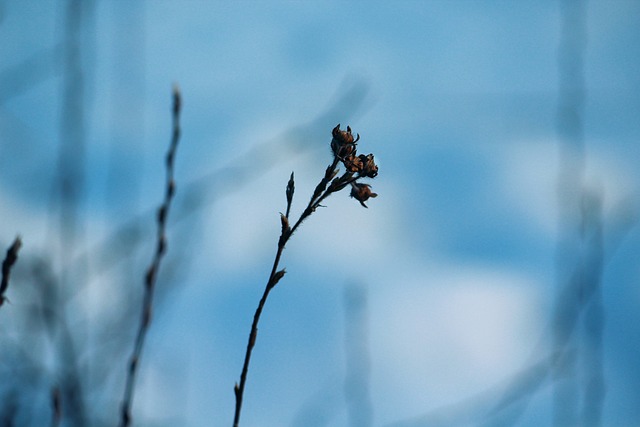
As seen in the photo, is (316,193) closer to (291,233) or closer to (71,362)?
(291,233)

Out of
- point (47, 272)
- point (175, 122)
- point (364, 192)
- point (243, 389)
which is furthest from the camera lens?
point (47, 272)

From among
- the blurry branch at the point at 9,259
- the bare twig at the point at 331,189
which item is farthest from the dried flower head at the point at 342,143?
the blurry branch at the point at 9,259

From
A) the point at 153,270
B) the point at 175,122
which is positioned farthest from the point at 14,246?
the point at 175,122

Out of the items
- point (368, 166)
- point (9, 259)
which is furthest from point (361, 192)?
point (9, 259)

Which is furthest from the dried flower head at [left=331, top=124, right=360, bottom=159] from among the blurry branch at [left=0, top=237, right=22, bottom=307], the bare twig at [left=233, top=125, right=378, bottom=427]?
the blurry branch at [left=0, top=237, right=22, bottom=307]

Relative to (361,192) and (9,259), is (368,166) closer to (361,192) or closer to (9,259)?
(361,192)

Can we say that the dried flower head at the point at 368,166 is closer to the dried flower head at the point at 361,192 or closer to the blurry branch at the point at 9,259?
the dried flower head at the point at 361,192

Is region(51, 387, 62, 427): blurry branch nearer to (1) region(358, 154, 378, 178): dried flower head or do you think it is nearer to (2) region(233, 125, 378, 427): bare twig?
(2) region(233, 125, 378, 427): bare twig

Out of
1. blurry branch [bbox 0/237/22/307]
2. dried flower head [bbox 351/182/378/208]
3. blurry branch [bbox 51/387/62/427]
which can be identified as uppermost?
dried flower head [bbox 351/182/378/208]
